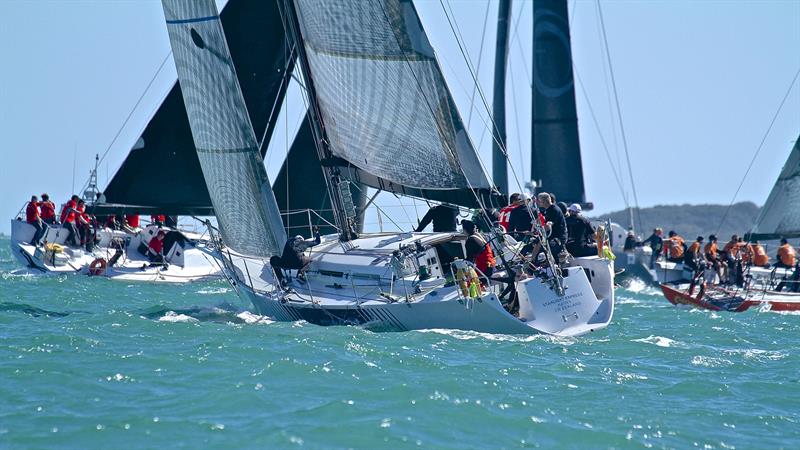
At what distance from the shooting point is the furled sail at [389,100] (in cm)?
1772

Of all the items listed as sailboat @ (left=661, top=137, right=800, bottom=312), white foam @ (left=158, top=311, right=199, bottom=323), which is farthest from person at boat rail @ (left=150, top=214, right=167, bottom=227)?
white foam @ (left=158, top=311, right=199, bottom=323)

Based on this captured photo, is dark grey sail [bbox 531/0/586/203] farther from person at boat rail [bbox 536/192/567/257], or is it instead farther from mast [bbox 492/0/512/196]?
person at boat rail [bbox 536/192/567/257]

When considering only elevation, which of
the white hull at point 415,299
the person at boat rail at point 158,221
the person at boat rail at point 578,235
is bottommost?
the white hull at point 415,299

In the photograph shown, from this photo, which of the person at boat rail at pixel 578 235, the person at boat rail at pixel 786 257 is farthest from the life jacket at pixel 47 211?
the person at boat rail at pixel 578 235

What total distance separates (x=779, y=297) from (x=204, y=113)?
12.4 m

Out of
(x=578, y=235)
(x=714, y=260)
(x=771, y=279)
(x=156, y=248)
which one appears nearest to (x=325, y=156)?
(x=578, y=235)

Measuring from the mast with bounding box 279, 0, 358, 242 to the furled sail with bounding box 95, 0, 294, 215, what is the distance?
486 cm

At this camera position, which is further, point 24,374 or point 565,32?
point 565,32

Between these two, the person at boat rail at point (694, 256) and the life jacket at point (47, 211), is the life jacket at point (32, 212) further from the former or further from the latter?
the person at boat rail at point (694, 256)

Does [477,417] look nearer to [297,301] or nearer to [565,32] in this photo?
[297,301]

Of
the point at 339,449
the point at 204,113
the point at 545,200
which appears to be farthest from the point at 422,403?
the point at 204,113

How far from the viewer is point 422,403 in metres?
11.3

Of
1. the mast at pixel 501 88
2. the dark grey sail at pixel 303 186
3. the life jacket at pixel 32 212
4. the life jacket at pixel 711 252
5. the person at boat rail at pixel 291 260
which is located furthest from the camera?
the mast at pixel 501 88

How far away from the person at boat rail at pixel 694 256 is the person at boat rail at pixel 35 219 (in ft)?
50.7
